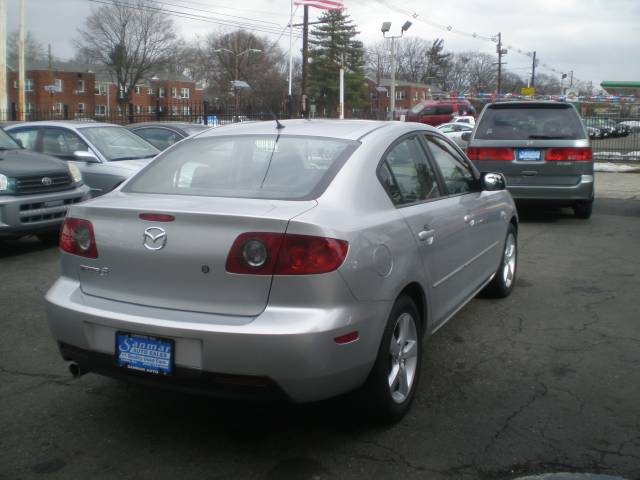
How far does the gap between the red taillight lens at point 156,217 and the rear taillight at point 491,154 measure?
783 cm

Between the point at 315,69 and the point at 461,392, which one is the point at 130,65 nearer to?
the point at 315,69

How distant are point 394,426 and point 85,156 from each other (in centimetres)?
751

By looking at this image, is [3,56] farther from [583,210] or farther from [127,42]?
[127,42]

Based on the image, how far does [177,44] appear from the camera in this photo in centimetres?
6912

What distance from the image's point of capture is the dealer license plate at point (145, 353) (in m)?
3.08

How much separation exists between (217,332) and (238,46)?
262 feet

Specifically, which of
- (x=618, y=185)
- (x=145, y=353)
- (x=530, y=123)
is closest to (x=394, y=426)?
(x=145, y=353)

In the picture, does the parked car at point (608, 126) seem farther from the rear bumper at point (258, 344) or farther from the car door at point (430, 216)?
the rear bumper at point (258, 344)

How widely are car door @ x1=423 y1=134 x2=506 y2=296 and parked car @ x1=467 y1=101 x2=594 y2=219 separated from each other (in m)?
4.77

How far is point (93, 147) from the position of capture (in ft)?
33.0

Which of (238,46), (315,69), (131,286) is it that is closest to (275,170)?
(131,286)

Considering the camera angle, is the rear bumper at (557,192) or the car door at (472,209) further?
the rear bumper at (557,192)

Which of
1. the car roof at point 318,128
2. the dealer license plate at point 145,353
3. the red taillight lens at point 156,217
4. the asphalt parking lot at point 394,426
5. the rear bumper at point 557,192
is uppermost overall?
the car roof at point 318,128

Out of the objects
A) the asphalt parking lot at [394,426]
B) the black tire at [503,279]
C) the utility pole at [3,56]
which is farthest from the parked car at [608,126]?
the asphalt parking lot at [394,426]
